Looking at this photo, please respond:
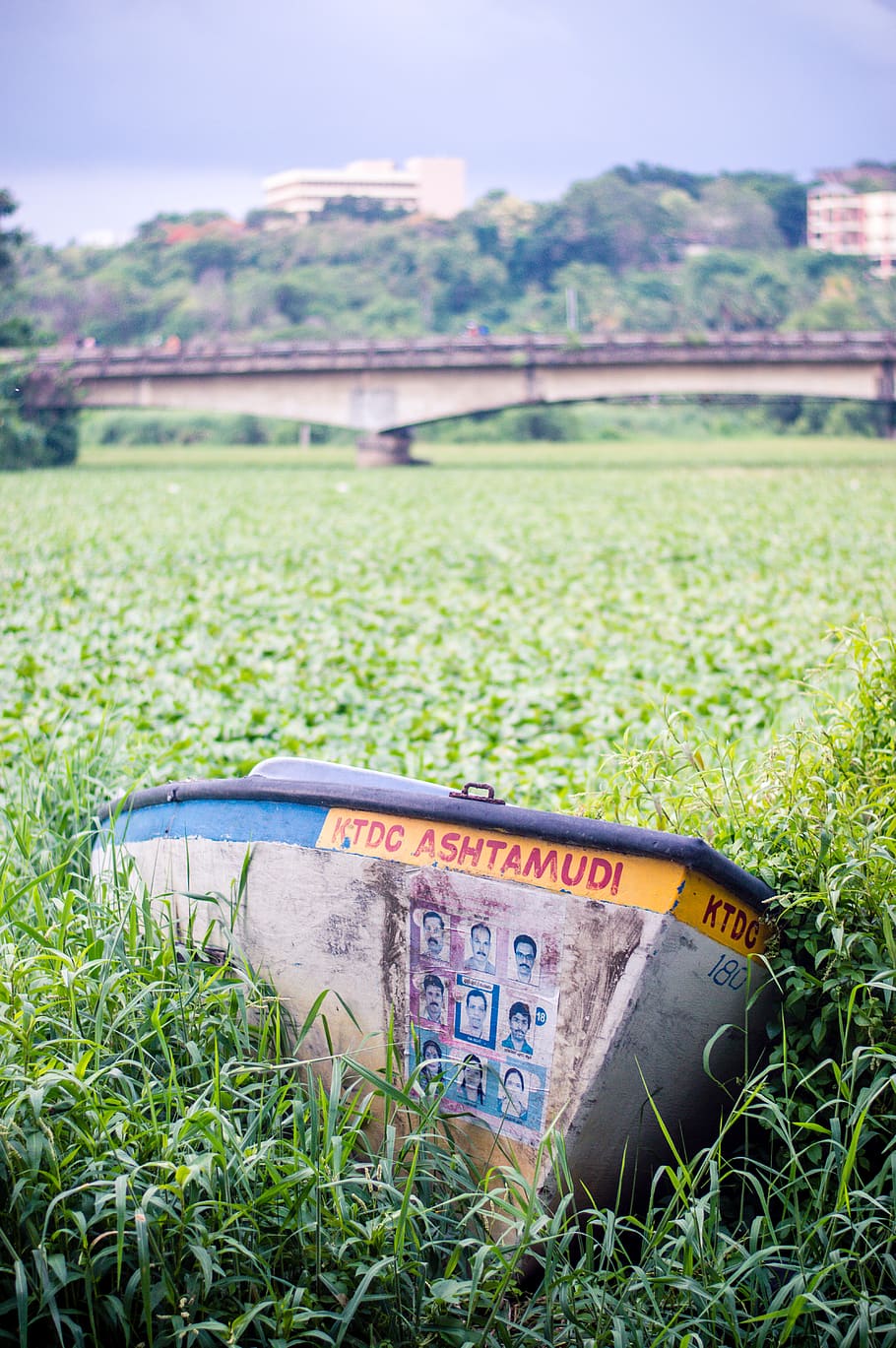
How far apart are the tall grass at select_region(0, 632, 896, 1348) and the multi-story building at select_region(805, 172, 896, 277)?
52917 mm

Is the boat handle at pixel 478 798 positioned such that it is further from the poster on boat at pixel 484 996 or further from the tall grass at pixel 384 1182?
the tall grass at pixel 384 1182

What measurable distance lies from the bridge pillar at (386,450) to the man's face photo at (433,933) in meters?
29.2

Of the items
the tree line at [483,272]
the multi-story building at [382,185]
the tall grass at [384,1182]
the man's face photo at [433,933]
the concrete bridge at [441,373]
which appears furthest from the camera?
the multi-story building at [382,185]

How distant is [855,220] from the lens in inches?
2146

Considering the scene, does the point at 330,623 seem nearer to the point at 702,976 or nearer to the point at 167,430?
the point at 702,976

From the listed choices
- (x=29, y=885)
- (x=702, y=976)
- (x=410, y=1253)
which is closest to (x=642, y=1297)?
(x=410, y=1253)

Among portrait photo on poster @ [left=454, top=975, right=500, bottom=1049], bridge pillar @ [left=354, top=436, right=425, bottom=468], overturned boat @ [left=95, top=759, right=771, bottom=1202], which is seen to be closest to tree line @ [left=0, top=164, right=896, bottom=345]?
bridge pillar @ [left=354, top=436, right=425, bottom=468]

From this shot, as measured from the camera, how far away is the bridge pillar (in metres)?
31.5

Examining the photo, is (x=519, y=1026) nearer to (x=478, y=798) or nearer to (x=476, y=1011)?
(x=476, y=1011)

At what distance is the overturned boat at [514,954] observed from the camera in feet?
7.02

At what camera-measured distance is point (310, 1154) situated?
217cm

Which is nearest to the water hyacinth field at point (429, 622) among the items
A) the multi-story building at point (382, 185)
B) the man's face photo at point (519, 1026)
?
the man's face photo at point (519, 1026)

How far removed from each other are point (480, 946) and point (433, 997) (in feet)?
0.56

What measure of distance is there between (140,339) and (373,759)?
4885cm
